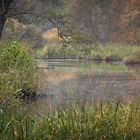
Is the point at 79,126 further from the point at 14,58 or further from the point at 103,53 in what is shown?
the point at 103,53

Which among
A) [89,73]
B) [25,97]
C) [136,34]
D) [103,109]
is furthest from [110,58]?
[103,109]

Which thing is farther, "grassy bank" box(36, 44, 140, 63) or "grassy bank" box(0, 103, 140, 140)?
"grassy bank" box(36, 44, 140, 63)

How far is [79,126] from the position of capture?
36.8 feet

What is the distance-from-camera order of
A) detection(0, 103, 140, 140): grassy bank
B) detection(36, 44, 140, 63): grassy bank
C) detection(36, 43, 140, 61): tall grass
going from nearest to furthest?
detection(0, 103, 140, 140): grassy bank < detection(36, 44, 140, 63): grassy bank < detection(36, 43, 140, 61): tall grass

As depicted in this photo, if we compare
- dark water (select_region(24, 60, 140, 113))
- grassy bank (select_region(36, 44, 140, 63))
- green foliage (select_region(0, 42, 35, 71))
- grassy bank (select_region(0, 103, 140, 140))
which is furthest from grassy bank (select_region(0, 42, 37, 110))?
grassy bank (select_region(36, 44, 140, 63))

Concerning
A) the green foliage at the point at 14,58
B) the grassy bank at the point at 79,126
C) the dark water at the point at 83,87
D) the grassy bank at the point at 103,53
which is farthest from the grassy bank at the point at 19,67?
the grassy bank at the point at 103,53

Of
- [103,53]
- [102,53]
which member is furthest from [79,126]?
[102,53]

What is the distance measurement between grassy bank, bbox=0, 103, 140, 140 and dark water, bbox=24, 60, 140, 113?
6.42 meters

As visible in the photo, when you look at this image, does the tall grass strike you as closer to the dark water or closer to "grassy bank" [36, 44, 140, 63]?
"grassy bank" [36, 44, 140, 63]

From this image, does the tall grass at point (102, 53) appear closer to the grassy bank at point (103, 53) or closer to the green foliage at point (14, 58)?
the grassy bank at point (103, 53)

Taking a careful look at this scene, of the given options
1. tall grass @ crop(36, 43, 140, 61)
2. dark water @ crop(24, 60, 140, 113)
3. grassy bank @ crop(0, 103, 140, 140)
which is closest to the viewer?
grassy bank @ crop(0, 103, 140, 140)

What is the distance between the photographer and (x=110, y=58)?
59.0 meters

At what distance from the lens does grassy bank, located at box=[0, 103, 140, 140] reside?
432 inches

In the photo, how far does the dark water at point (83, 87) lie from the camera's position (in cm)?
2134
